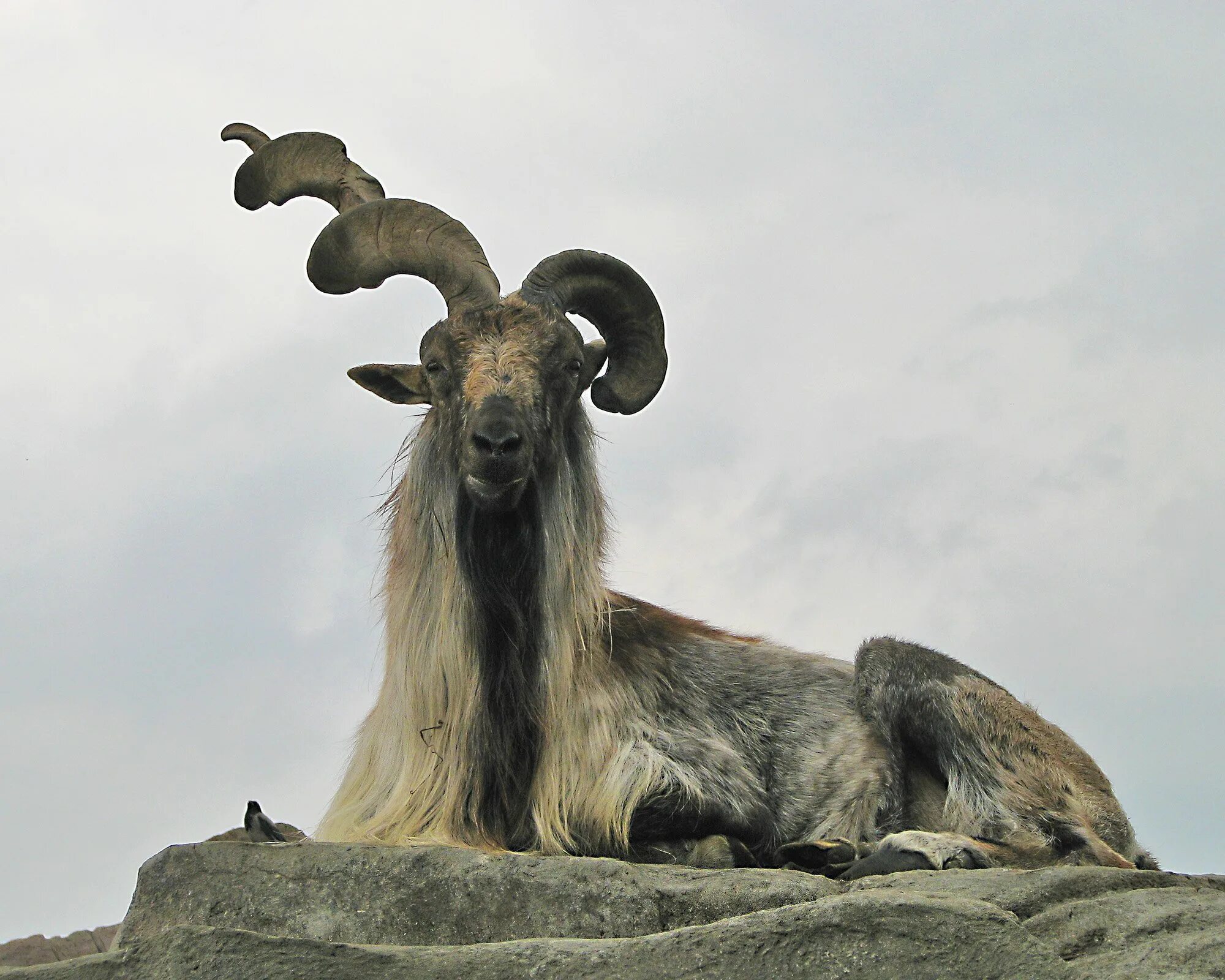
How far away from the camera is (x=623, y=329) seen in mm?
10148

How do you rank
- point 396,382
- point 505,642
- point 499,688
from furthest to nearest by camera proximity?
point 396,382 → point 505,642 → point 499,688

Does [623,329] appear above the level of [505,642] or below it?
above

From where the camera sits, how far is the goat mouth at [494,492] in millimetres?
8281

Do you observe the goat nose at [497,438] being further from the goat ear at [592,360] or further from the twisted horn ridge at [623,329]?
the twisted horn ridge at [623,329]

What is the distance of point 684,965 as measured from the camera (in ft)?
16.4

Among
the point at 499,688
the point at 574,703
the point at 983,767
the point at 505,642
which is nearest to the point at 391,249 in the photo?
the point at 505,642

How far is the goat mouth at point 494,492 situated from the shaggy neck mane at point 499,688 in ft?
0.96

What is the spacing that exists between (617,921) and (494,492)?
8.66ft

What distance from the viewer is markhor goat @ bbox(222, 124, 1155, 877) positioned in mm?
8289

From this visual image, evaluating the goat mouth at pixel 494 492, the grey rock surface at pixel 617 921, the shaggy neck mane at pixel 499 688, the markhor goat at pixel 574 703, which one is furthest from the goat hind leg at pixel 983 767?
the goat mouth at pixel 494 492

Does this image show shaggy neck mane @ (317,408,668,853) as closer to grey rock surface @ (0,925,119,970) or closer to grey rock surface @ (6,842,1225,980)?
grey rock surface @ (6,842,1225,980)

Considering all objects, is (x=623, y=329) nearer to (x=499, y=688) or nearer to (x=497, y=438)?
(x=497, y=438)

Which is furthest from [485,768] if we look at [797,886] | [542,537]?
[797,886]

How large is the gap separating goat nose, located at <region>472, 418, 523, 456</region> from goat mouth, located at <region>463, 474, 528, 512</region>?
0.61 feet
